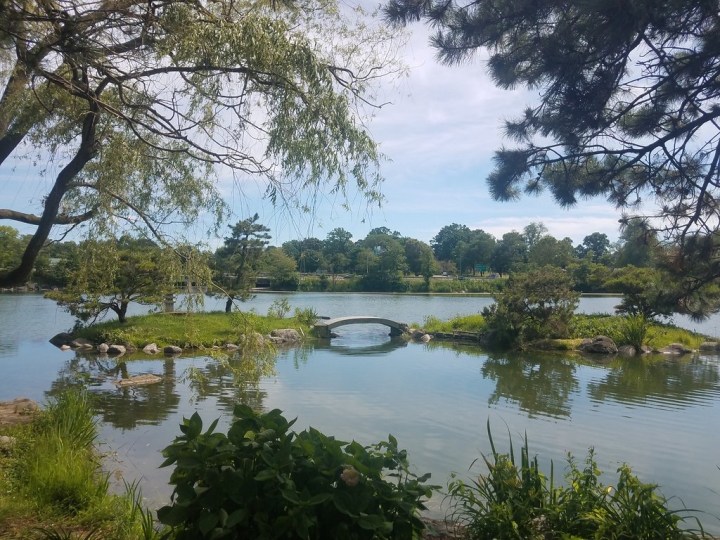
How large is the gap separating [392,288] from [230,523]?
27305 millimetres

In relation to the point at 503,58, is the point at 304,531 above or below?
below

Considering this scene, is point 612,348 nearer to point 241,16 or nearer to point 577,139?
point 577,139

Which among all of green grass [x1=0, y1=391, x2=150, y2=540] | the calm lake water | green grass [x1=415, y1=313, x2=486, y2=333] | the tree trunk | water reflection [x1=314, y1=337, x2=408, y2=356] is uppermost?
the tree trunk

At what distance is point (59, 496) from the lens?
3941 millimetres

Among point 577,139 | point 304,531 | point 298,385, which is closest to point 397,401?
point 298,385

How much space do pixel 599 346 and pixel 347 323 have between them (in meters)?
9.10

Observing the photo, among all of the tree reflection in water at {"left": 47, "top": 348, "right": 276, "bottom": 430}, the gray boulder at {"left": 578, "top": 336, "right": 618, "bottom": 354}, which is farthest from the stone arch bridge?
the tree reflection in water at {"left": 47, "top": 348, "right": 276, "bottom": 430}

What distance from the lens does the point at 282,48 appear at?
3.61 m

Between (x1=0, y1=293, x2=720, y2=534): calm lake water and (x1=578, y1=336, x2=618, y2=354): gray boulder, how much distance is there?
125 centimetres

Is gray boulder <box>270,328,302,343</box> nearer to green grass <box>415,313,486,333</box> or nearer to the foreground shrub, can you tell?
green grass <box>415,313,486,333</box>

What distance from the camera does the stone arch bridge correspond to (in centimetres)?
2195

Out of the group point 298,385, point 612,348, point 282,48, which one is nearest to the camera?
point 282,48

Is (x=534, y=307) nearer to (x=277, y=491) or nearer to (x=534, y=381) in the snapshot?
(x=534, y=381)

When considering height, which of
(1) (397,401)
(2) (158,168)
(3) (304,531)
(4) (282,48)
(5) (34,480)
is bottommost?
(1) (397,401)
